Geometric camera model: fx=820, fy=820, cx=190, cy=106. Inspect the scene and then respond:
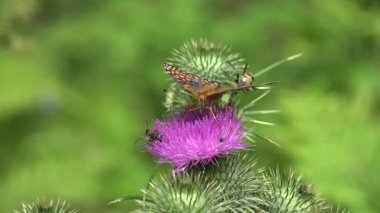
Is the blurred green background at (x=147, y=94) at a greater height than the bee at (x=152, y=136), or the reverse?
the blurred green background at (x=147, y=94)

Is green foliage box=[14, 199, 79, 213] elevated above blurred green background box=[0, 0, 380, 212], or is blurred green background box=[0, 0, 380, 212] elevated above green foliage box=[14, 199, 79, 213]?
blurred green background box=[0, 0, 380, 212]

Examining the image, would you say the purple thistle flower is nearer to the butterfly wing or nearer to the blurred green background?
the butterfly wing

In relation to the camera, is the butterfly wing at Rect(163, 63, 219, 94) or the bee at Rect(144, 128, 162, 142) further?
the bee at Rect(144, 128, 162, 142)

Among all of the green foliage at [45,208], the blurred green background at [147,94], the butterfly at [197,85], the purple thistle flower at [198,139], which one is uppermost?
the blurred green background at [147,94]

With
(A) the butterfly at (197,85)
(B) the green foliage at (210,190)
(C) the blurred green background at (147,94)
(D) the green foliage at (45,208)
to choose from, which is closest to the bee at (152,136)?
(B) the green foliage at (210,190)

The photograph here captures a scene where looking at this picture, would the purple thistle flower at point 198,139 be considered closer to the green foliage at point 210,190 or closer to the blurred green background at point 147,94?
the green foliage at point 210,190

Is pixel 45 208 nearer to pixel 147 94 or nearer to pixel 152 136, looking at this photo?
pixel 152 136

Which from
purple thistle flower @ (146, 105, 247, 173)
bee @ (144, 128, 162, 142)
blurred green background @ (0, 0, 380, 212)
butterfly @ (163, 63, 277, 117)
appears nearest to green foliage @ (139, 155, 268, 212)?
purple thistle flower @ (146, 105, 247, 173)
